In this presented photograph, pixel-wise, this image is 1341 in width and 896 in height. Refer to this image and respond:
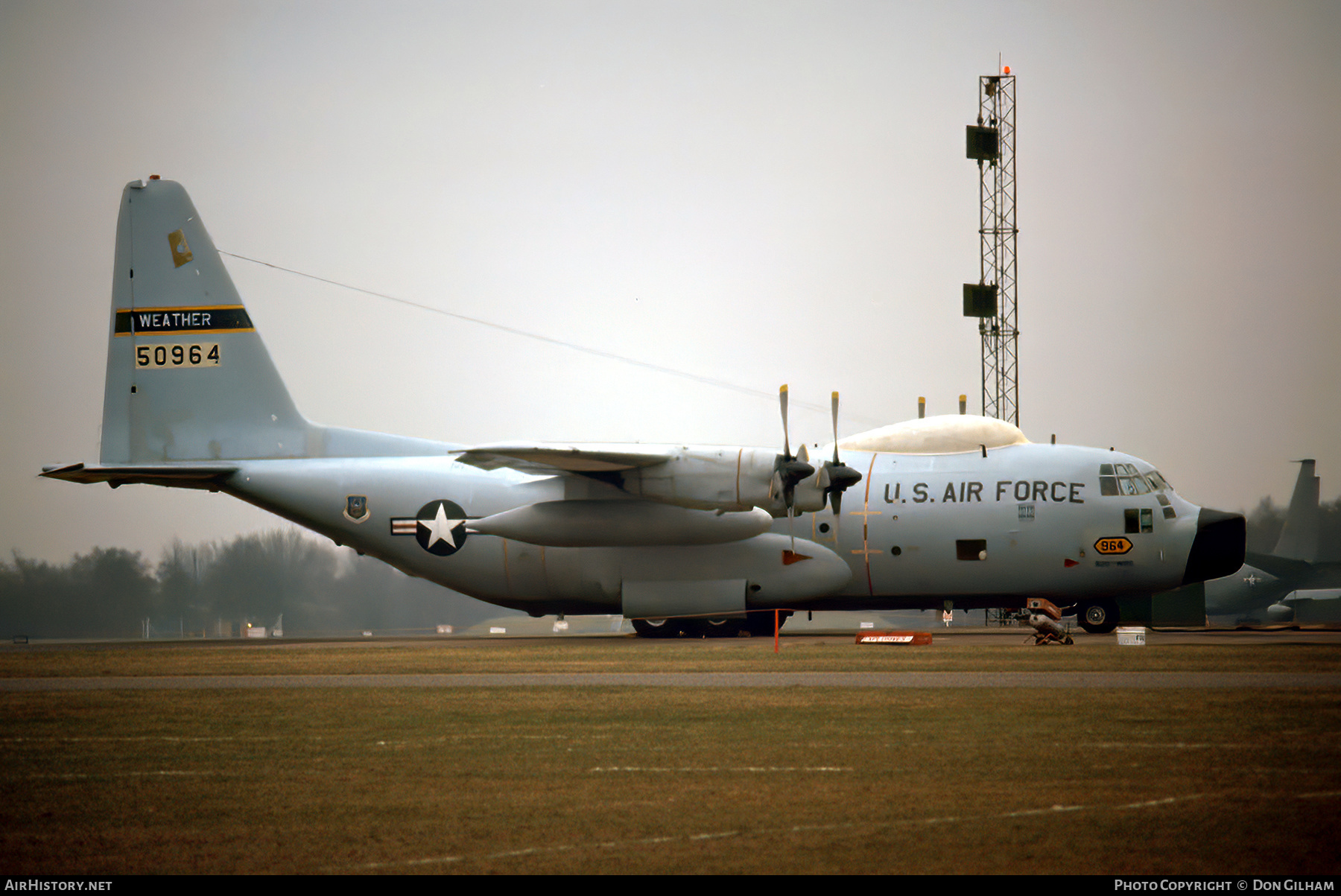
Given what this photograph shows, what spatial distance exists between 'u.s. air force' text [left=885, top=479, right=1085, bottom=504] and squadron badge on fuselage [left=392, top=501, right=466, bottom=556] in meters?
10.4

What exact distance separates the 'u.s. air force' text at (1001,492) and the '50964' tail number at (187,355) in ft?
56.4

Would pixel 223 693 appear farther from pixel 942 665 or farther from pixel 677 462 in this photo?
pixel 677 462

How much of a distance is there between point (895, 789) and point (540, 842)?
2537mm

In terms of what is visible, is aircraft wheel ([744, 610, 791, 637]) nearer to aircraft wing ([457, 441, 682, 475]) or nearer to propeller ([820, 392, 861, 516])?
propeller ([820, 392, 861, 516])

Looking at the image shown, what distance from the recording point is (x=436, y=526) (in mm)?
29141

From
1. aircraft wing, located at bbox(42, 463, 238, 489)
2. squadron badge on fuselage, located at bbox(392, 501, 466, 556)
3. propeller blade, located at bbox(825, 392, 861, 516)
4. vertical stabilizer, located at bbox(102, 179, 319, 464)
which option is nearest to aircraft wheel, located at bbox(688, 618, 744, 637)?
propeller blade, located at bbox(825, 392, 861, 516)

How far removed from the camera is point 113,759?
970 centimetres

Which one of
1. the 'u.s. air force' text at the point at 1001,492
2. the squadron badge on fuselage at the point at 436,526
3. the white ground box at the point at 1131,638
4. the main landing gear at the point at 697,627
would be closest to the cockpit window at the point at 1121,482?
the 'u.s. air force' text at the point at 1001,492

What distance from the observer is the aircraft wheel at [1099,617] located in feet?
92.9

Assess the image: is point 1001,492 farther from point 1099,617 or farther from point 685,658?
point 685,658

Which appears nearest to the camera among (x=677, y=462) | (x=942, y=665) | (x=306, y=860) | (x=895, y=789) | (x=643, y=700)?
(x=306, y=860)

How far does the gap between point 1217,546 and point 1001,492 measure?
4.81 metres

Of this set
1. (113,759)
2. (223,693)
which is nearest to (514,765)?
(113,759)

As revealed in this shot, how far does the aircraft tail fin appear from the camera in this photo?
46125mm
